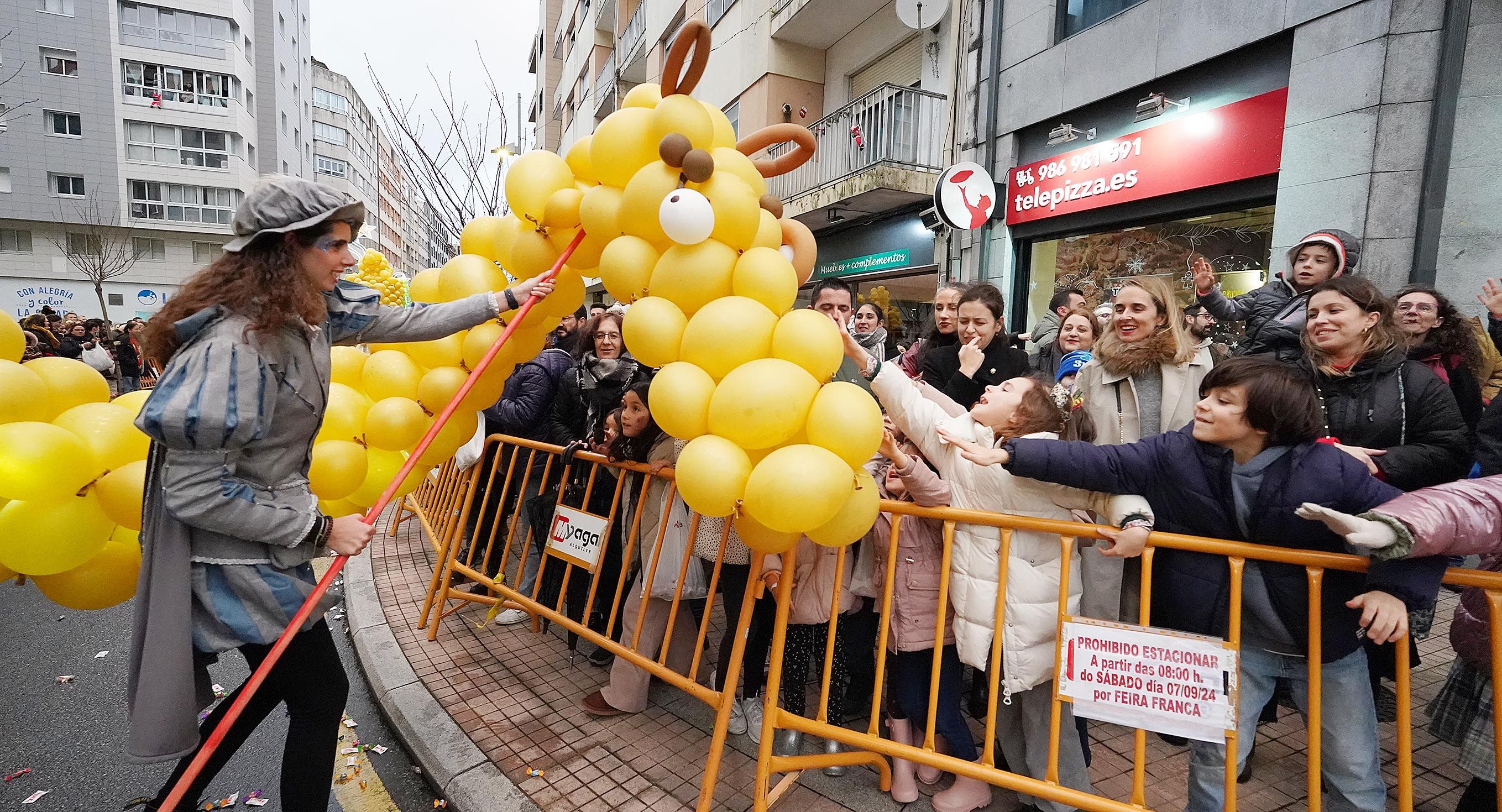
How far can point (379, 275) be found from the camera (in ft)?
27.5

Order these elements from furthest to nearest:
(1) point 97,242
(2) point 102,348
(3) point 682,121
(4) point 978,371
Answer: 1. (1) point 97,242
2. (2) point 102,348
3. (4) point 978,371
4. (3) point 682,121

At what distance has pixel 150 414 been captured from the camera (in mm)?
1729

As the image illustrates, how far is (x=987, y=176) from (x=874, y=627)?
24.2 feet

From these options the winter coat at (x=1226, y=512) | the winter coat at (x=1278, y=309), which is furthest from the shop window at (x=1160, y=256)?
the winter coat at (x=1226, y=512)

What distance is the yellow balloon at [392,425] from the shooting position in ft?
9.14

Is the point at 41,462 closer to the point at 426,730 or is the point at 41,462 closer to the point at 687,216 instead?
the point at 426,730

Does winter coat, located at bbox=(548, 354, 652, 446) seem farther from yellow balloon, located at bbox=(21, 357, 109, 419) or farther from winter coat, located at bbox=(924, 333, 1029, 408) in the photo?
yellow balloon, located at bbox=(21, 357, 109, 419)

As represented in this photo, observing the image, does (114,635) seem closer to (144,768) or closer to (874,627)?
(144,768)

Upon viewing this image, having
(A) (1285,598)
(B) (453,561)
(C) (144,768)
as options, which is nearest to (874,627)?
(A) (1285,598)

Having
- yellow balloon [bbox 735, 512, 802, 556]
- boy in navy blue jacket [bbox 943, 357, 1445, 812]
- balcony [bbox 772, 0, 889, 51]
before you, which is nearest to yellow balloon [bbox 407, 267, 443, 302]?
yellow balloon [bbox 735, 512, 802, 556]

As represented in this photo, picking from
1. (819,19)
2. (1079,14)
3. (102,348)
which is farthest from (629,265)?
(102,348)

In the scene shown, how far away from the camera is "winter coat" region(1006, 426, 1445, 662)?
198cm

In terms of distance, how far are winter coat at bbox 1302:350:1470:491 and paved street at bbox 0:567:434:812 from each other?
4.18 meters

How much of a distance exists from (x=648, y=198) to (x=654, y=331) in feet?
1.54
